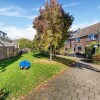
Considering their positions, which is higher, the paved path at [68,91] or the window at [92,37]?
the window at [92,37]

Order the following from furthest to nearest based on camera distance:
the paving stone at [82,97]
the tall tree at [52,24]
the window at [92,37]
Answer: the window at [92,37] < the tall tree at [52,24] < the paving stone at [82,97]

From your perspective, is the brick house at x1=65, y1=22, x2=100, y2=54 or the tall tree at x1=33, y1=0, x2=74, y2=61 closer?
the tall tree at x1=33, y1=0, x2=74, y2=61

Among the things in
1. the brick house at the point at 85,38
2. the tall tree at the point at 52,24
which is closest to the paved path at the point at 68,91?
the tall tree at the point at 52,24

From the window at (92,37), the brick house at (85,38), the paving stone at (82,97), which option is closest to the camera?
the paving stone at (82,97)

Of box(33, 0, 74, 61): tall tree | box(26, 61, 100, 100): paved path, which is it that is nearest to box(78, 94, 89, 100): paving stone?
box(26, 61, 100, 100): paved path

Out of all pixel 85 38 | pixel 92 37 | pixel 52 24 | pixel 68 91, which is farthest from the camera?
pixel 85 38

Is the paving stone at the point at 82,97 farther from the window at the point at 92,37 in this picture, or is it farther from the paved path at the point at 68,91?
the window at the point at 92,37

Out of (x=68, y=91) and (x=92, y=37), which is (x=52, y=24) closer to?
(x=68, y=91)

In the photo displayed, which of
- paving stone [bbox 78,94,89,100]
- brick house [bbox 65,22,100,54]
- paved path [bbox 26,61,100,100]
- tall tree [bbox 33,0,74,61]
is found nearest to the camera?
paving stone [bbox 78,94,89,100]

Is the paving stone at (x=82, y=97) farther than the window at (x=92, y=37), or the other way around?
the window at (x=92, y=37)

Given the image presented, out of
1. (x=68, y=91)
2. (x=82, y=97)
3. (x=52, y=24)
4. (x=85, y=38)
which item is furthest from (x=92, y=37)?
(x=82, y=97)

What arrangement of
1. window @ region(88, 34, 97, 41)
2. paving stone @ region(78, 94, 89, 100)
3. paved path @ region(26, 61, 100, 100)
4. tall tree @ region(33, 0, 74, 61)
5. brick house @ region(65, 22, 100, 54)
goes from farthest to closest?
window @ region(88, 34, 97, 41) < brick house @ region(65, 22, 100, 54) < tall tree @ region(33, 0, 74, 61) < paved path @ region(26, 61, 100, 100) < paving stone @ region(78, 94, 89, 100)

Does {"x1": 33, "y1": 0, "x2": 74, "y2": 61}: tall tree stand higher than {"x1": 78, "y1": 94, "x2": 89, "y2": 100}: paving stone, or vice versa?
{"x1": 33, "y1": 0, "x2": 74, "y2": 61}: tall tree

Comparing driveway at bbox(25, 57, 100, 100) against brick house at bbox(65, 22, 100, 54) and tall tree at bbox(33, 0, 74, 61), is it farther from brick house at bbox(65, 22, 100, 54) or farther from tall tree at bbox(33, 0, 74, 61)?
brick house at bbox(65, 22, 100, 54)
